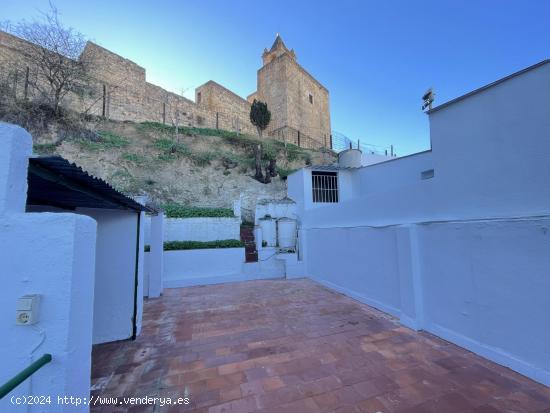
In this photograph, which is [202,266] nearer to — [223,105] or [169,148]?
[169,148]

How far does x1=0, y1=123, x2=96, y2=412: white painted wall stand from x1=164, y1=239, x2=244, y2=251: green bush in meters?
7.85

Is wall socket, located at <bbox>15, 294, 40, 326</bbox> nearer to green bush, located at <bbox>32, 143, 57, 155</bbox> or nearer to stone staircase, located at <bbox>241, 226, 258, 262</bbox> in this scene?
stone staircase, located at <bbox>241, 226, 258, 262</bbox>

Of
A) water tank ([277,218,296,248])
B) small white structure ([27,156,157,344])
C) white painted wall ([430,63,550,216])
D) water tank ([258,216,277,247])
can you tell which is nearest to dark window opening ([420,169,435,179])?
white painted wall ([430,63,550,216])

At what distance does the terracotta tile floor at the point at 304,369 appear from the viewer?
2902 millimetres

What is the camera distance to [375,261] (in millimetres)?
6324

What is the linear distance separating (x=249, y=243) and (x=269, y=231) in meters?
1.39

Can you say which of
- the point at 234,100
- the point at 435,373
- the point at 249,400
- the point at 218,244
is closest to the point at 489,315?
the point at 435,373

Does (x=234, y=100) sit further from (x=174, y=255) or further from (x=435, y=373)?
(x=435, y=373)

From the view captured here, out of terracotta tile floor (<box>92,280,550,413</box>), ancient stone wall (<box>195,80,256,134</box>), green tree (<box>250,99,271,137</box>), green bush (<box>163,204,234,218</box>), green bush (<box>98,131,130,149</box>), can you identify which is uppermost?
ancient stone wall (<box>195,80,256,134</box>)

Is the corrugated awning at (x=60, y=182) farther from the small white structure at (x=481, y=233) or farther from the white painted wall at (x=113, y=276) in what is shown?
the small white structure at (x=481, y=233)

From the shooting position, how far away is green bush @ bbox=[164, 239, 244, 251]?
30.6 feet

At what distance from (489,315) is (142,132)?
17456 mm

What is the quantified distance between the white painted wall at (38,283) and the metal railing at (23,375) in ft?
0.17

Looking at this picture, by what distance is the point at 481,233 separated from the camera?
3967mm
